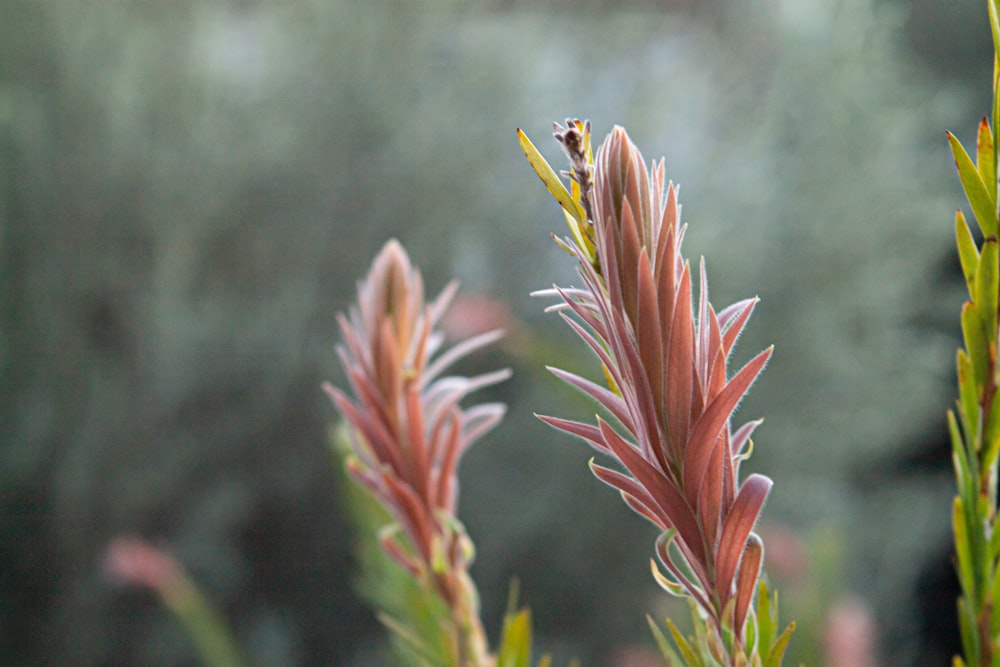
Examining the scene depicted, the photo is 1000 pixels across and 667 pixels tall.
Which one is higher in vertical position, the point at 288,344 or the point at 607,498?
the point at 288,344

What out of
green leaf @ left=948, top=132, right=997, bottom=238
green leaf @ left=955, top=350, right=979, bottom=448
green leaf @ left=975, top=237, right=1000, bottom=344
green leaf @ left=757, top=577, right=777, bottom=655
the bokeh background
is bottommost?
green leaf @ left=757, top=577, right=777, bottom=655

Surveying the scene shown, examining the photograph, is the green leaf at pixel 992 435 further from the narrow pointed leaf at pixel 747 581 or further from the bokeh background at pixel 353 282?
the bokeh background at pixel 353 282

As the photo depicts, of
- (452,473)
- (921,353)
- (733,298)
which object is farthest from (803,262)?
(452,473)

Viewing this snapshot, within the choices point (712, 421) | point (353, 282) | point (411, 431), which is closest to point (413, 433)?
point (411, 431)

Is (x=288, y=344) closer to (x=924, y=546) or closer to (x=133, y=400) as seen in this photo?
(x=133, y=400)

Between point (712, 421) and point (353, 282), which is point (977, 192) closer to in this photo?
point (712, 421)

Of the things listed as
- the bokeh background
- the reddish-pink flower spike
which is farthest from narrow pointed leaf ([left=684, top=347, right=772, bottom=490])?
the bokeh background

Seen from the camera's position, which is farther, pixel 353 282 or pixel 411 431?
pixel 353 282

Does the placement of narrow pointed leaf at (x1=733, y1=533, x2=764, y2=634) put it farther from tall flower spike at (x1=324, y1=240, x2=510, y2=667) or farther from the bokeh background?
the bokeh background
